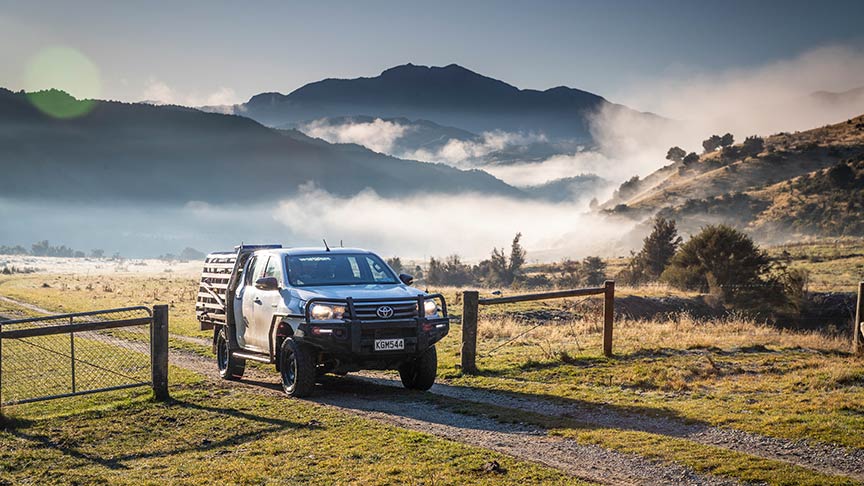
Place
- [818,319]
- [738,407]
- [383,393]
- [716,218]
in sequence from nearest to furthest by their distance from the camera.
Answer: [738,407] < [383,393] < [818,319] < [716,218]

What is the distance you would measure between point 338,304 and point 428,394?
2029 millimetres

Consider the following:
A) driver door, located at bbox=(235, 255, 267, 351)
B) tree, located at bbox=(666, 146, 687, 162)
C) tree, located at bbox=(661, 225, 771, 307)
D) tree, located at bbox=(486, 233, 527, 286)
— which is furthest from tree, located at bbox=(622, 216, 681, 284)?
tree, located at bbox=(666, 146, 687, 162)

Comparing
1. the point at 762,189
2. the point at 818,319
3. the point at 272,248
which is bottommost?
the point at 818,319

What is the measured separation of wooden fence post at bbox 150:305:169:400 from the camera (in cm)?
1276

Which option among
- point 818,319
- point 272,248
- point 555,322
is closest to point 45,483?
point 272,248

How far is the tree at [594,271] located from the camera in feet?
197

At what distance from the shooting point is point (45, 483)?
8.65m

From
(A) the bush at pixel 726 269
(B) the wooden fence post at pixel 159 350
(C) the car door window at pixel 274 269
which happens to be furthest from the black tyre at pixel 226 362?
(A) the bush at pixel 726 269

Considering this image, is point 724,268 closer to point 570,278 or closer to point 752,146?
point 570,278

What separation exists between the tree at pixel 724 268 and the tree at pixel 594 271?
710 inches

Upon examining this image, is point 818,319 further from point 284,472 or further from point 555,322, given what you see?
point 284,472

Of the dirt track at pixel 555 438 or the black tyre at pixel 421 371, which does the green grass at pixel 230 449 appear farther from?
the black tyre at pixel 421 371

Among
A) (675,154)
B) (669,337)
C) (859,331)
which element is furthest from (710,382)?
(675,154)

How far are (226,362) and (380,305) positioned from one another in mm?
4233
